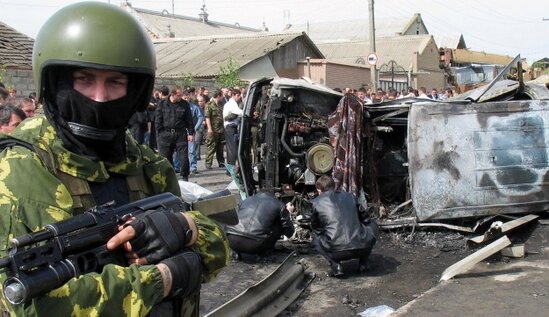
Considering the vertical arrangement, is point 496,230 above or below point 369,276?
above

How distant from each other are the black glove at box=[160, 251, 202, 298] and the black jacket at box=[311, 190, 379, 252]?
399 centimetres

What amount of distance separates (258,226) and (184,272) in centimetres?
445

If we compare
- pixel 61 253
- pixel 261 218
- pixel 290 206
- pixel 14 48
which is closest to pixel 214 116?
pixel 290 206

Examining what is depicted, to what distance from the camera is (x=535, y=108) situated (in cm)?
669

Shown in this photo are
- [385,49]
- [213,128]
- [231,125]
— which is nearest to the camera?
[231,125]

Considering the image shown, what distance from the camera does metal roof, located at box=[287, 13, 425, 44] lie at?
207ft

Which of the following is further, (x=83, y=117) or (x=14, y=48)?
(x=14, y=48)

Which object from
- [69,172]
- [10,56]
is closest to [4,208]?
[69,172]

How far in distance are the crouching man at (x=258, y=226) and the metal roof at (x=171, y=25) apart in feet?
127

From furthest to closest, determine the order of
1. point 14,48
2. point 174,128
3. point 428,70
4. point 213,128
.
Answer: point 428,70 < point 14,48 < point 213,128 < point 174,128

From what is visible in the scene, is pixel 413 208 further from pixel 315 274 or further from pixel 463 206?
pixel 315 274

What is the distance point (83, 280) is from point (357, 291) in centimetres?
412

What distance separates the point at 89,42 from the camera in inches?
65.2

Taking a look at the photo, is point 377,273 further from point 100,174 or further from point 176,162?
point 176,162
